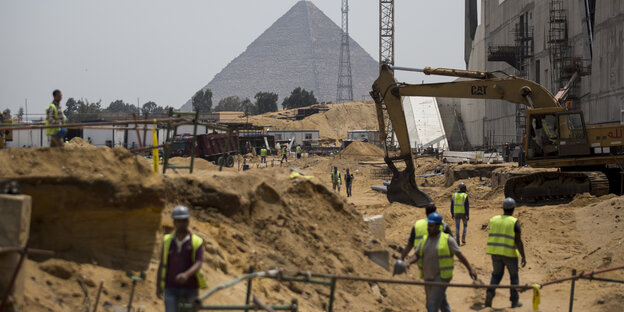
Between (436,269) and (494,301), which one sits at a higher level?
(436,269)

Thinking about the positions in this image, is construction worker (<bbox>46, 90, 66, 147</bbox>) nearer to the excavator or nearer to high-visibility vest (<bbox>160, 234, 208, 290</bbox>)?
high-visibility vest (<bbox>160, 234, 208, 290</bbox>)

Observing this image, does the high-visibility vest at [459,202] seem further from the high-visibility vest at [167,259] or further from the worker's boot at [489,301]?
the high-visibility vest at [167,259]

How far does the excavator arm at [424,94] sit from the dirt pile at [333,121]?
3274 inches

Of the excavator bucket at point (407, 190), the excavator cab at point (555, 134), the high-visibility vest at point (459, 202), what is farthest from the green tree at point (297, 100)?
the high-visibility vest at point (459, 202)

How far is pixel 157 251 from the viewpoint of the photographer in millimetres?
7953

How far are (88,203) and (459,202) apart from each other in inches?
386

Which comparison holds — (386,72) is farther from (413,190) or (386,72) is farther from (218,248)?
(218,248)

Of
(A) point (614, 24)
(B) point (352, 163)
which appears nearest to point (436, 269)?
(A) point (614, 24)

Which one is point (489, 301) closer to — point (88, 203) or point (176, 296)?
point (176, 296)

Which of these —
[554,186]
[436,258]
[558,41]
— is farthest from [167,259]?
[558,41]

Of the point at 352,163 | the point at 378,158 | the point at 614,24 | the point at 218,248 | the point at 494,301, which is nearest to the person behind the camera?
the point at 218,248

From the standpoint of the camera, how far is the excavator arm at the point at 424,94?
66.3ft

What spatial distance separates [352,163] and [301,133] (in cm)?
3875

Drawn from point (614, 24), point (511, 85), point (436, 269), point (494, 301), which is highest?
point (614, 24)
